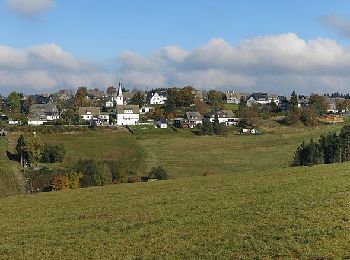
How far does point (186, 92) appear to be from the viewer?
154000 mm

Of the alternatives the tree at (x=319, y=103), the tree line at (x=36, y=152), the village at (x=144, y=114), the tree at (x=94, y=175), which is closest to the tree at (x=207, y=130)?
the village at (x=144, y=114)

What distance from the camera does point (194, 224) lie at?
18.8 meters

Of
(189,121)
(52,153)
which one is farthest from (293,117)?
(52,153)

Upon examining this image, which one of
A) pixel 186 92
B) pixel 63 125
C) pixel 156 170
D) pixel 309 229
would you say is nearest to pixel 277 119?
pixel 186 92

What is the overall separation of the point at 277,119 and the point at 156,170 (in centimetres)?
7446

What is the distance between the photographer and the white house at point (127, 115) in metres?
127

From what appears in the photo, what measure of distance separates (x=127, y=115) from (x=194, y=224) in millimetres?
110840

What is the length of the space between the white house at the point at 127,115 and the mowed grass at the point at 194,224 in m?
96.3

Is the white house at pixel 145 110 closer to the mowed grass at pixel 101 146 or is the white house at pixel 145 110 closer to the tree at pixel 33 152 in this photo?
the mowed grass at pixel 101 146

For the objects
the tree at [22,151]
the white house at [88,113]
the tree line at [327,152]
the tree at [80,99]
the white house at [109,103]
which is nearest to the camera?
the tree line at [327,152]

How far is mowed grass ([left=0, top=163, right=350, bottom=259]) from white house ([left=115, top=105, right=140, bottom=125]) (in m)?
96.3

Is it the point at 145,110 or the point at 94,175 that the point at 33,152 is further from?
the point at 145,110

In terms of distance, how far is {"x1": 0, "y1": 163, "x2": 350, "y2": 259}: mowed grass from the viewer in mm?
14727

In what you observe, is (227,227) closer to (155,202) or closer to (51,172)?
(155,202)
